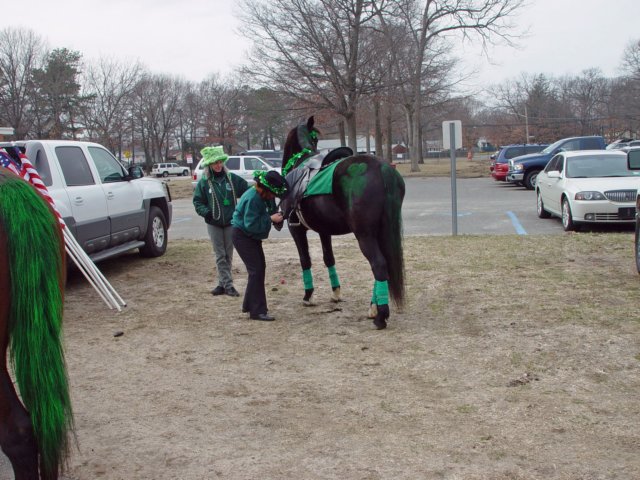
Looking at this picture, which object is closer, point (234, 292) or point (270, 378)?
point (270, 378)

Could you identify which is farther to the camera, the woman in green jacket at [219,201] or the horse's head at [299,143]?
the woman in green jacket at [219,201]

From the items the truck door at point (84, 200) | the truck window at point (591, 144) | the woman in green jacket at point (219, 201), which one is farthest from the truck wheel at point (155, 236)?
the truck window at point (591, 144)

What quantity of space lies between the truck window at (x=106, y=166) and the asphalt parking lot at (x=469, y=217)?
447 centimetres

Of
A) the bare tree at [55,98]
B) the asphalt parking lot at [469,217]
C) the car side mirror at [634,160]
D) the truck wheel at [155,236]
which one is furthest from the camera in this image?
the bare tree at [55,98]

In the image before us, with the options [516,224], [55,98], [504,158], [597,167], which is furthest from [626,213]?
[55,98]

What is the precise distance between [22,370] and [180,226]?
1405cm

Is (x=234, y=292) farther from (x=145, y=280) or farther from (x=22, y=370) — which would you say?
(x=22, y=370)

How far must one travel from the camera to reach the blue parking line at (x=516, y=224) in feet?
42.2

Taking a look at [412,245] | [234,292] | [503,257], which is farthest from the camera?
[412,245]

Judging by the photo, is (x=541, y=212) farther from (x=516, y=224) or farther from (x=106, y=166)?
(x=106, y=166)

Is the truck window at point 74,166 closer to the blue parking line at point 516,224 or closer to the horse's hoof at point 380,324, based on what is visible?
the horse's hoof at point 380,324

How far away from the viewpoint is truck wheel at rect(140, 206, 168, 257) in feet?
35.4

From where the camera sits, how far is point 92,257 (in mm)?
8891

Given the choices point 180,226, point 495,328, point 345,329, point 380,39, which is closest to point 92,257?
point 345,329
